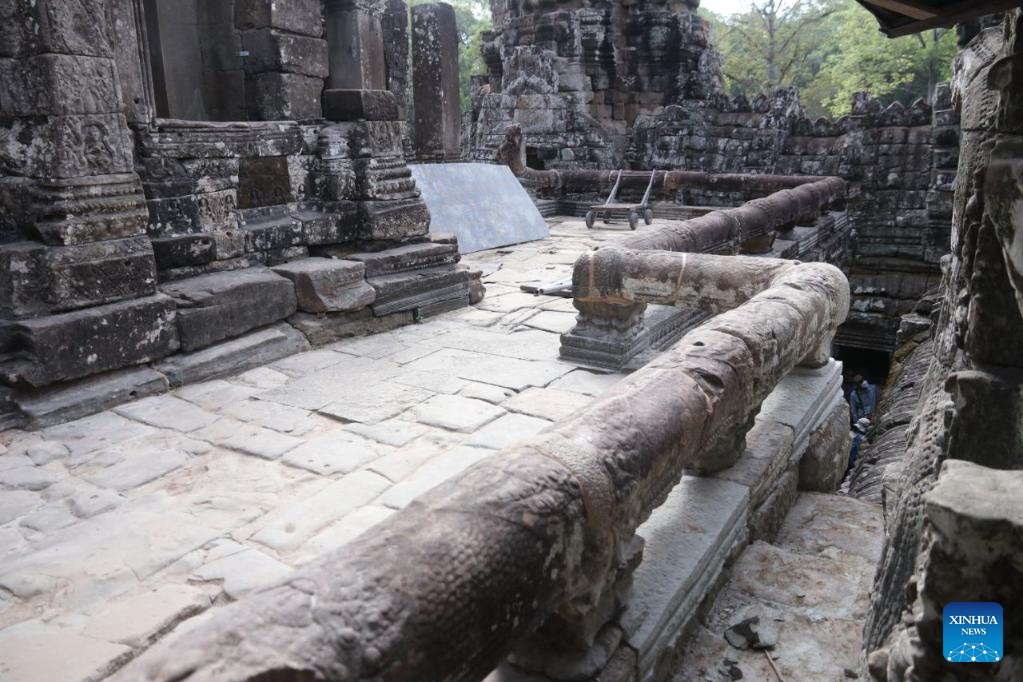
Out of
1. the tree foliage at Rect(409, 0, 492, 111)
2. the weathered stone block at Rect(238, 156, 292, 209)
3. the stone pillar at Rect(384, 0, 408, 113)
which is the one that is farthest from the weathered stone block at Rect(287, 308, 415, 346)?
the tree foliage at Rect(409, 0, 492, 111)

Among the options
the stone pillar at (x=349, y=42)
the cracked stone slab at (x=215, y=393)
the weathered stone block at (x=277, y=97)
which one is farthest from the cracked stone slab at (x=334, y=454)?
the stone pillar at (x=349, y=42)

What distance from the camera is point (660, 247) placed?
5.65 metres

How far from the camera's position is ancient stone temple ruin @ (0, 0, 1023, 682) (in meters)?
1.51

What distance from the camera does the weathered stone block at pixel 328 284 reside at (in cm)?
536

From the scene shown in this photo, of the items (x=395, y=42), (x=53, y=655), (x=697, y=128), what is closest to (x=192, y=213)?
(x=53, y=655)

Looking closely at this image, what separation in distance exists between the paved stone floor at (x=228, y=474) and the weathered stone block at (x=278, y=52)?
2292 mm

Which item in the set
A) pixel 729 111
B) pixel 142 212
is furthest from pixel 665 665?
pixel 729 111

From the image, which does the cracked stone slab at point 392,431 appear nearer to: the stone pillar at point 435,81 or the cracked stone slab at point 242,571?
the cracked stone slab at point 242,571

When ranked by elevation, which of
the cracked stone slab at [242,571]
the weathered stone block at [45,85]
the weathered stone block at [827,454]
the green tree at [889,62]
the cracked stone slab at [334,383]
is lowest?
the weathered stone block at [827,454]

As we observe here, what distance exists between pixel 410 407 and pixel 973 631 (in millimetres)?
3295

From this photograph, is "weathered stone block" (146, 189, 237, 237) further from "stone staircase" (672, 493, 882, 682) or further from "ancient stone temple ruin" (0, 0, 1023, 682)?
"stone staircase" (672, 493, 882, 682)

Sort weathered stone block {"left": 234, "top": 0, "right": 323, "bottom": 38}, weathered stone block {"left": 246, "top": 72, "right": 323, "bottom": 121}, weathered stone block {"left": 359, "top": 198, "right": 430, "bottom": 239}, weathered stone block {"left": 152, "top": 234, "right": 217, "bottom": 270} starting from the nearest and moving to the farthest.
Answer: weathered stone block {"left": 152, "top": 234, "right": 217, "bottom": 270}
weathered stone block {"left": 234, "top": 0, "right": 323, "bottom": 38}
weathered stone block {"left": 246, "top": 72, "right": 323, "bottom": 121}
weathered stone block {"left": 359, "top": 198, "right": 430, "bottom": 239}

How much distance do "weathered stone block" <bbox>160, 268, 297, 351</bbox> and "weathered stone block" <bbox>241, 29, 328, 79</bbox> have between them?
1748mm

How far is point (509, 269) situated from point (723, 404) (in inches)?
225
